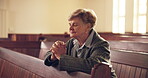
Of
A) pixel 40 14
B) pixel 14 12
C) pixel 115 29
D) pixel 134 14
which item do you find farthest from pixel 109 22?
pixel 14 12

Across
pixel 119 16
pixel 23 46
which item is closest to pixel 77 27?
pixel 23 46

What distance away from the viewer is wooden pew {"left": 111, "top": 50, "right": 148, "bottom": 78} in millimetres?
2140

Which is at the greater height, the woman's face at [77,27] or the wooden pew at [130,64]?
the woman's face at [77,27]

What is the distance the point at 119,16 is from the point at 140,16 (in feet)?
3.64

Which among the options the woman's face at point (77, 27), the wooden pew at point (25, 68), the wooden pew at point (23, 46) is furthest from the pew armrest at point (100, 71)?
the wooden pew at point (23, 46)

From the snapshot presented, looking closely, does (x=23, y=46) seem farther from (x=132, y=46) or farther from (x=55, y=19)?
(x=55, y=19)

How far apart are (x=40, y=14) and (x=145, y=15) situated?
422 centimetres

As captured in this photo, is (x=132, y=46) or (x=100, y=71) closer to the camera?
(x=100, y=71)

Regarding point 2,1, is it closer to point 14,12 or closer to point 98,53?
point 14,12

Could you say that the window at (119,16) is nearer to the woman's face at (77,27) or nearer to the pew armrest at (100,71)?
the woman's face at (77,27)

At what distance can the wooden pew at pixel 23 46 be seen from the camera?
4684 mm

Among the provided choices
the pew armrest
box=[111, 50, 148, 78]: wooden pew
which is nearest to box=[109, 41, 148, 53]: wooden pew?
box=[111, 50, 148, 78]: wooden pew

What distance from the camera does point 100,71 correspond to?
135cm

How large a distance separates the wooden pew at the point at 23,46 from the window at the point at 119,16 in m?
5.76
